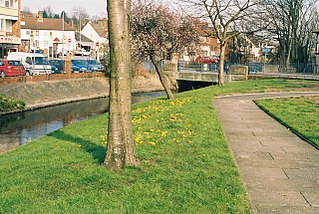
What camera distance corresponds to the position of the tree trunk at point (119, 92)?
775 cm

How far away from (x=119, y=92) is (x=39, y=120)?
19.2 m

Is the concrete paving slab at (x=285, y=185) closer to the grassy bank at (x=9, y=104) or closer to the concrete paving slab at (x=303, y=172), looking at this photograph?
the concrete paving slab at (x=303, y=172)

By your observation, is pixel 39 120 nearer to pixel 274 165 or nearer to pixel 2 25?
pixel 274 165

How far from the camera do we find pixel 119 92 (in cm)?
784

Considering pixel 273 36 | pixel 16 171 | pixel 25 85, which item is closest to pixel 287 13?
pixel 273 36

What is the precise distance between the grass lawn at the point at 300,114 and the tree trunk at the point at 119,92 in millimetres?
5078

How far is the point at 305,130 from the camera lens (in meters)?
12.4

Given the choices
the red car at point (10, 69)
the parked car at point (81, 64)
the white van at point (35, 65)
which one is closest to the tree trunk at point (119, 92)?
the red car at point (10, 69)

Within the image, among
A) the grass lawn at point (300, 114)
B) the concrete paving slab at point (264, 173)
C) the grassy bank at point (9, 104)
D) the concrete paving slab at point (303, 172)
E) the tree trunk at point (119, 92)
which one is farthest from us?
the grassy bank at point (9, 104)

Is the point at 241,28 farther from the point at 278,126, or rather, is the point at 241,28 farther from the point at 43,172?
the point at 43,172

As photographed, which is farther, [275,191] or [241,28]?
[241,28]

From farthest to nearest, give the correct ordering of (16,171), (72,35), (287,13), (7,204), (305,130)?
1. (72,35)
2. (287,13)
3. (305,130)
4. (16,171)
5. (7,204)

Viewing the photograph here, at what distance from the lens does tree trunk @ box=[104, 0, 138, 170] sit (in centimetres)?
775

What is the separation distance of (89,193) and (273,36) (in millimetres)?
59761
